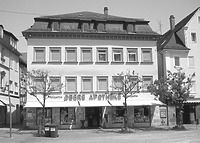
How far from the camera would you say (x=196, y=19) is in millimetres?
38500

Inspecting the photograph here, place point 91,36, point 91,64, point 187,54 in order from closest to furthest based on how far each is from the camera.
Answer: point 91,64 < point 91,36 < point 187,54

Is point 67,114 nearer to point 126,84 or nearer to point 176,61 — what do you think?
point 126,84

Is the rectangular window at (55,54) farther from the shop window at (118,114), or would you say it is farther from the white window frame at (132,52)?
the shop window at (118,114)

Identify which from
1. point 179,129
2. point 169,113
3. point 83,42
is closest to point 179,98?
point 179,129

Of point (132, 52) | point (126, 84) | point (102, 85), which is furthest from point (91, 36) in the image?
point (126, 84)

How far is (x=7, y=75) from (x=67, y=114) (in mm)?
11613

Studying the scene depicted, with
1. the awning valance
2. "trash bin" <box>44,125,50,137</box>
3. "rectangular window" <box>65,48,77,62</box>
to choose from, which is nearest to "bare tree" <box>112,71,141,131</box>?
the awning valance

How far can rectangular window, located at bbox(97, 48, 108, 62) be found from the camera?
32397mm

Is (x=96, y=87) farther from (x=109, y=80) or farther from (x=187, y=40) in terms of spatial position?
(x=187, y=40)

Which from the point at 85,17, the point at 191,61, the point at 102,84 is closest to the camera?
the point at 102,84

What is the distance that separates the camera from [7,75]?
124ft

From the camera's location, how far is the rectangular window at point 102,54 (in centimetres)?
3240

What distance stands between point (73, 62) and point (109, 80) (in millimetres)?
4552

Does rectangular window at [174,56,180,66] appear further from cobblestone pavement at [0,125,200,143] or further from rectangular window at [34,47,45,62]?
rectangular window at [34,47,45,62]
